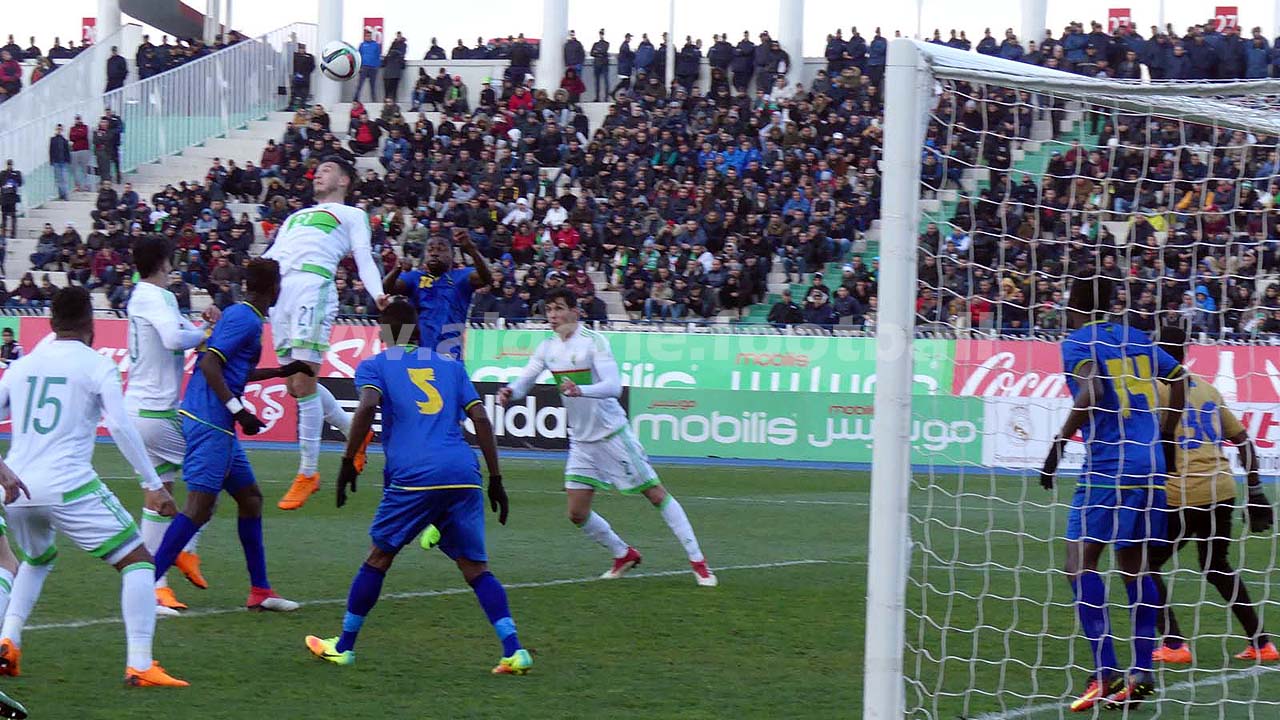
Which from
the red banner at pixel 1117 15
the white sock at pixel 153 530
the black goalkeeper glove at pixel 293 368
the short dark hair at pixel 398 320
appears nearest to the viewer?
the short dark hair at pixel 398 320

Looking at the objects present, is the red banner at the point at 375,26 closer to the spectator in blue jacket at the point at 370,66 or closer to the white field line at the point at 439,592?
the spectator in blue jacket at the point at 370,66

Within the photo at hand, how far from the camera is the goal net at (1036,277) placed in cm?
567

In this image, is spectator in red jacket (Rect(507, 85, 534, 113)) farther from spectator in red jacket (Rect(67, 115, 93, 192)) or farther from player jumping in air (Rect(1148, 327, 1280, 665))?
player jumping in air (Rect(1148, 327, 1280, 665))

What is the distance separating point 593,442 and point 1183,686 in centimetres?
429

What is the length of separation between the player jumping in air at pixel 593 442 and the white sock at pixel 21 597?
375cm

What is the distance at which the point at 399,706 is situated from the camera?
6.52 metres

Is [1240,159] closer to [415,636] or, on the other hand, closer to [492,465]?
[492,465]

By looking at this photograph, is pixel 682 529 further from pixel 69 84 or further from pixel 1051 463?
pixel 69 84

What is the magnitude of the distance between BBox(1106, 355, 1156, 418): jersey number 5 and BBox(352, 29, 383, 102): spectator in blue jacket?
29.1 meters

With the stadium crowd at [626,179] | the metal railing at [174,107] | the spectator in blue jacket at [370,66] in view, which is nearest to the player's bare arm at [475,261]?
the stadium crowd at [626,179]

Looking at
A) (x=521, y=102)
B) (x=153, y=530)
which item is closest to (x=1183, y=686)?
(x=153, y=530)

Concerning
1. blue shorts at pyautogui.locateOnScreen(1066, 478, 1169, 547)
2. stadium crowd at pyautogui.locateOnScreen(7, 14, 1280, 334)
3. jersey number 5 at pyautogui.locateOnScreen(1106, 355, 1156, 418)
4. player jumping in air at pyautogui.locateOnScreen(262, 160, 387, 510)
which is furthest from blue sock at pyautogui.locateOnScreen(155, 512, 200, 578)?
stadium crowd at pyautogui.locateOnScreen(7, 14, 1280, 334)

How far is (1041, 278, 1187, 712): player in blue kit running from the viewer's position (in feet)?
22.1

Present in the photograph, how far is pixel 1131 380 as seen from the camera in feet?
22.3
